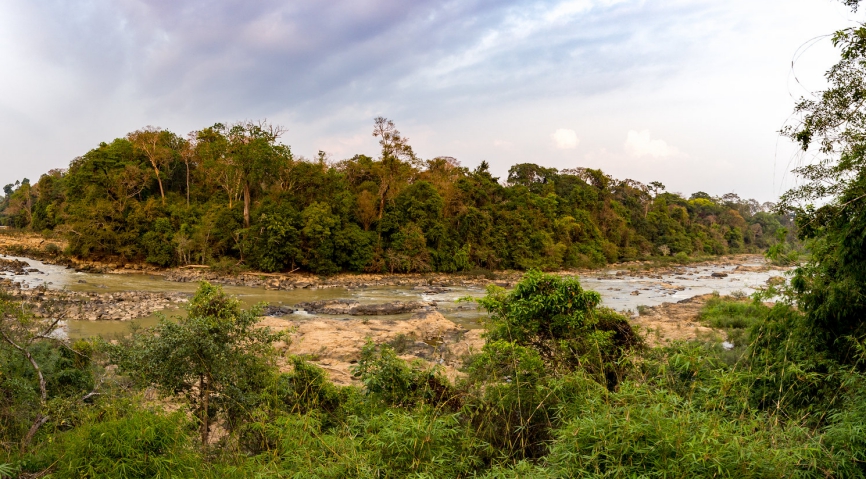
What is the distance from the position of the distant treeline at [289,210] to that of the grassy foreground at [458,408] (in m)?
23.6

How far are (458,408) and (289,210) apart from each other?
87.1 ft

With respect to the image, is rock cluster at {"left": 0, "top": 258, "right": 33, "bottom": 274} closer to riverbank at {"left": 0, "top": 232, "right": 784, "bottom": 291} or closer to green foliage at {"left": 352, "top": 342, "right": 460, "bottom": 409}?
riverbank at {"left": 0, "top": 232, "right": 784, "bottom": 291}

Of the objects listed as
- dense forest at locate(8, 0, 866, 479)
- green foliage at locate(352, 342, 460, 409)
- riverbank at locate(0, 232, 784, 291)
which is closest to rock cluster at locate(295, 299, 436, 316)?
riverbank at locate(0, 232, 784, 291)

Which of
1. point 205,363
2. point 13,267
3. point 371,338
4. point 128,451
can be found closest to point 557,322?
point 205,363

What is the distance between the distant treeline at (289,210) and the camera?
2923 cm

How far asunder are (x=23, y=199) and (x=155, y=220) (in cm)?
3280

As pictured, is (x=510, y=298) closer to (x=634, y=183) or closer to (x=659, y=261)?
(x=659, y=261)

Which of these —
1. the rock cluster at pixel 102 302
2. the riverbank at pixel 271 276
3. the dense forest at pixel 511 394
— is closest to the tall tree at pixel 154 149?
the riverbank at pixel 271 276

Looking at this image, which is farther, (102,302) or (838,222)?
(102,302)

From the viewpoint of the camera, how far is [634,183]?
194 feet

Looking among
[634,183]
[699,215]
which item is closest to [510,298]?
[634,183]

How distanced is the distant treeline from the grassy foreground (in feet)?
77.3

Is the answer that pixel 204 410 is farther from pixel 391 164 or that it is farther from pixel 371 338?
pixel 391 164

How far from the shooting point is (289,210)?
95.6ft
